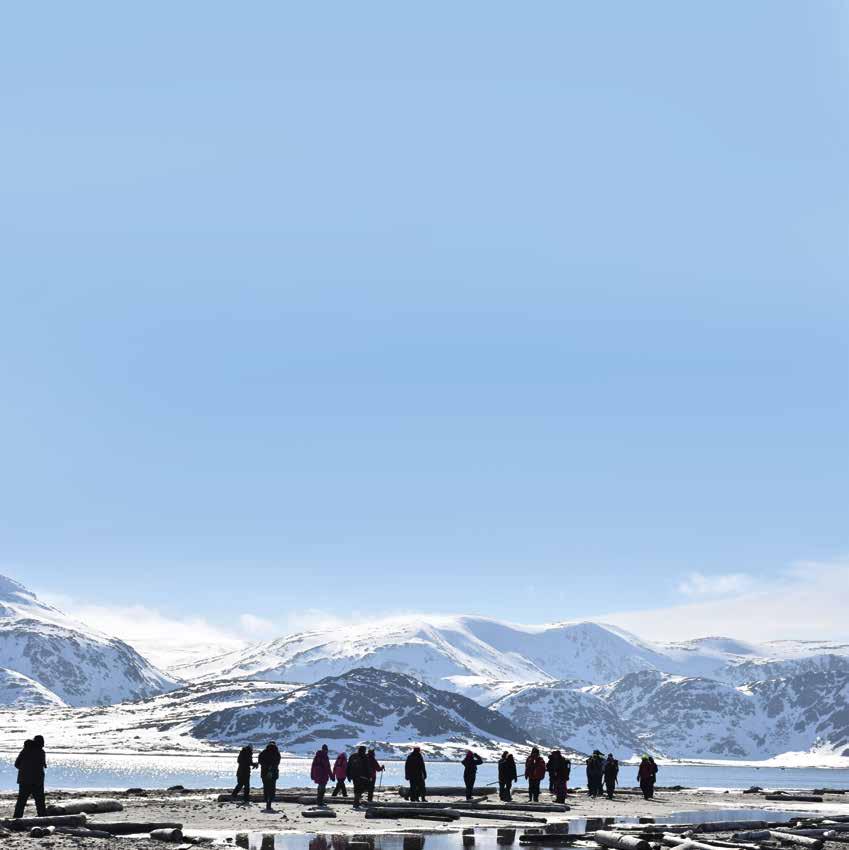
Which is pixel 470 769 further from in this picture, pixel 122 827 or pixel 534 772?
pixel 122 827

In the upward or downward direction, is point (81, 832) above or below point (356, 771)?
above

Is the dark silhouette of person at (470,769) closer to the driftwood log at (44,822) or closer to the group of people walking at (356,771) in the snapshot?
the group of people walking at (356,771)

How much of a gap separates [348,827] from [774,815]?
2525 centimetres

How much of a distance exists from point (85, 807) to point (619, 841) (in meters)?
20.8

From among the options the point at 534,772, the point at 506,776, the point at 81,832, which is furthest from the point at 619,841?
the point at 534,772

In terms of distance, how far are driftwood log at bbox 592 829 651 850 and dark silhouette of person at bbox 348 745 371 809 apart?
1710 centimetres

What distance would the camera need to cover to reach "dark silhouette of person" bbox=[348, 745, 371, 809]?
4809 centimetres

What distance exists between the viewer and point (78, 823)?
111ft

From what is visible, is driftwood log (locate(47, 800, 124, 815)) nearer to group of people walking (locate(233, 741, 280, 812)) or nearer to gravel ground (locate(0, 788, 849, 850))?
gravel ground (locate(0, 788, 849, 850))

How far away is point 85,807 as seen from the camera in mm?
40344

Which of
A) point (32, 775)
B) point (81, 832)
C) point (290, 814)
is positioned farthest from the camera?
point (290, 814)

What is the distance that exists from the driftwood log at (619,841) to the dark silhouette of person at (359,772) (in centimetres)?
1710

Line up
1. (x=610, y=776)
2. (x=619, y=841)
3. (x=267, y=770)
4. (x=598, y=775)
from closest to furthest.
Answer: (x=619, y=841) → (x=267, y=770) → (x=598, y=775) → (x=610, y=776)

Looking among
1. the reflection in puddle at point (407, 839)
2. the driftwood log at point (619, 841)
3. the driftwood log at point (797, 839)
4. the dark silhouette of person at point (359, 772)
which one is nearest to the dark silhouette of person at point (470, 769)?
the dark silhouette of person at point (359, 772)
